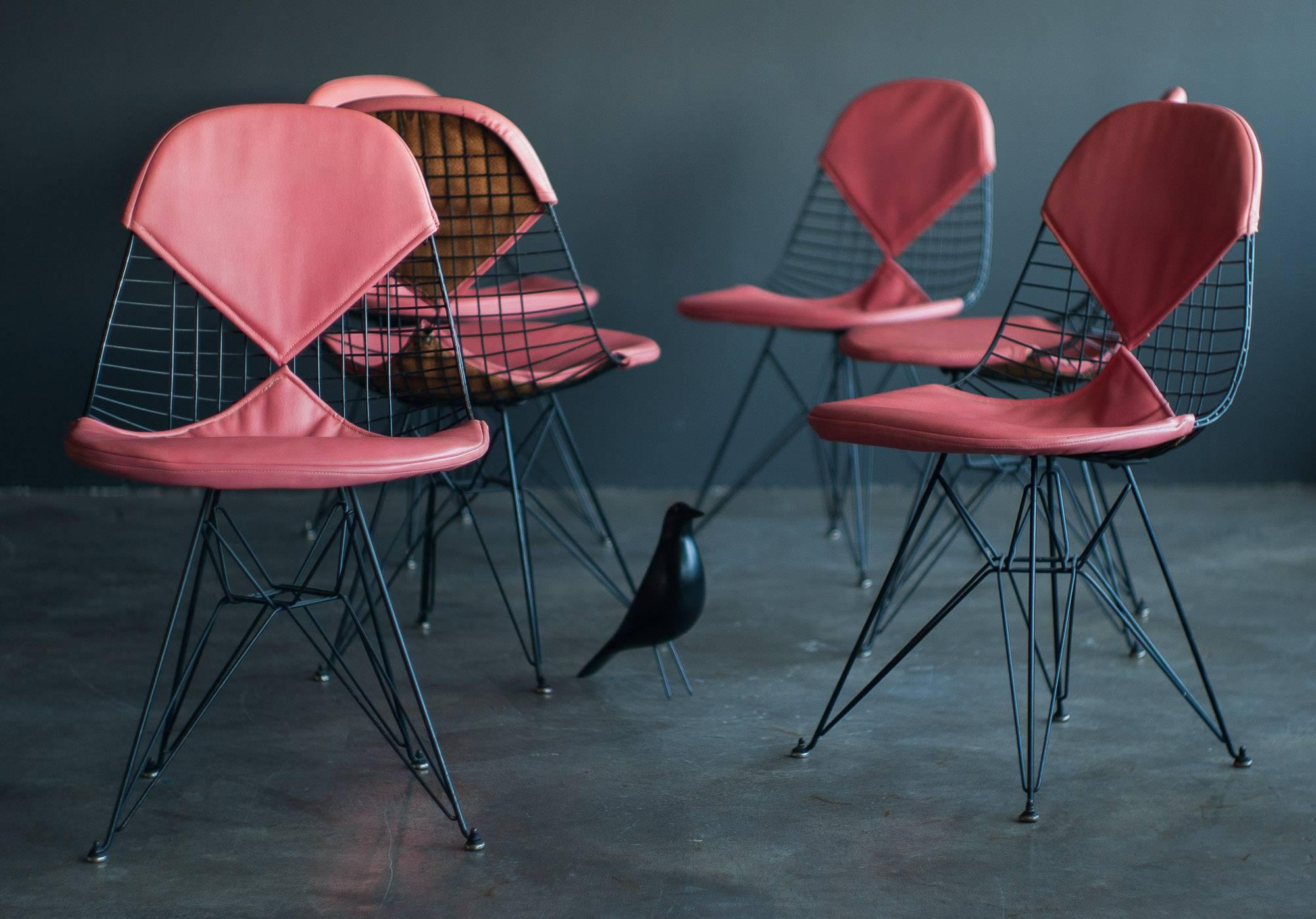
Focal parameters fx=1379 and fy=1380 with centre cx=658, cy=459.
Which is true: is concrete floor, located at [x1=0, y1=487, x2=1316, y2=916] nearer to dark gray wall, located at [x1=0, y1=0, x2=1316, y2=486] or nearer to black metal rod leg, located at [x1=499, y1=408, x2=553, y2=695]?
black metal rod leg, located at [x1=499, y1=408, x2=553, y2=695]

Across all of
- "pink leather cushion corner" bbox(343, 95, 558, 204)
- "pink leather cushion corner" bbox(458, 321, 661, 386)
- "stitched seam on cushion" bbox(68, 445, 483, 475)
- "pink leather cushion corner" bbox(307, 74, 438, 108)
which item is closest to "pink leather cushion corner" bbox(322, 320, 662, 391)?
"pink leather cushion corner" bbox(458, 321, 661, 386)

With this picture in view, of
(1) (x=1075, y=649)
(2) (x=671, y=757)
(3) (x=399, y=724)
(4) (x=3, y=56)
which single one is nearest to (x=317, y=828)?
(3) (x=399, y=724)

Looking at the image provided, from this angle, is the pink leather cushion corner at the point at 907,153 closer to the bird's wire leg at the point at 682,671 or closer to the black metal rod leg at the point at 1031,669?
the bird's wire leg at the point at 682,671

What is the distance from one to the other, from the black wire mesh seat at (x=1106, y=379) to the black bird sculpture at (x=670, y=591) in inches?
11.9

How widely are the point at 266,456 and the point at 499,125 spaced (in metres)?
0.90

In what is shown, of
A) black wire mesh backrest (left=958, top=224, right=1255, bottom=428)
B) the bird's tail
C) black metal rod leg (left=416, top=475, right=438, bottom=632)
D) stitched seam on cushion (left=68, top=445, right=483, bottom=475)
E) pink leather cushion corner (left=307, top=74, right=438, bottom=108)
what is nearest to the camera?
stitched seam on cushion (left=68, top=445, right=483, bottom=475)

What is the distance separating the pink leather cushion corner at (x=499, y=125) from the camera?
2.46 m

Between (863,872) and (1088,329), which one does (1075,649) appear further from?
(863,872)

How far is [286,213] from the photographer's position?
7.32 feet

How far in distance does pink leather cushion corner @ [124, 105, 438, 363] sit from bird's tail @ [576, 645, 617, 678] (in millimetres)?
763

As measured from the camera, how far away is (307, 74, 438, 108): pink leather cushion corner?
11.1 feet

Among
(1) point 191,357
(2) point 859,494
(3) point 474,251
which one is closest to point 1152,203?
(3) point 474,251

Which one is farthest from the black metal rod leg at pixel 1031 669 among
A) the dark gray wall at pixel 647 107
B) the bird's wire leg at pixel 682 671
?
the dark gray wall at pixel 647 107

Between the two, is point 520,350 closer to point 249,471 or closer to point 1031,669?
point 249,471
